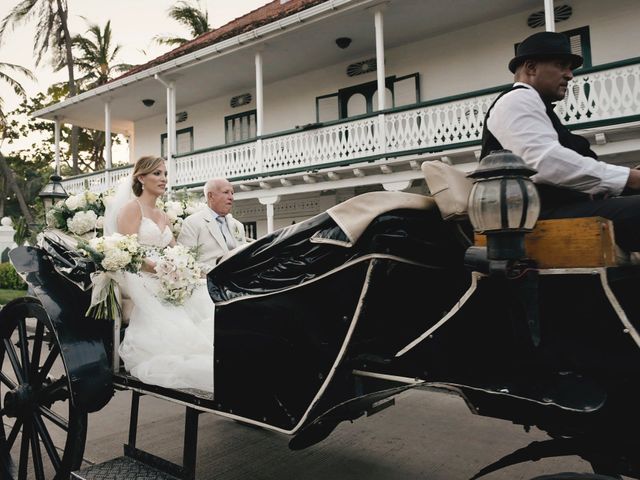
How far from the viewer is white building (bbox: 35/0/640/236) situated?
32.0 ft

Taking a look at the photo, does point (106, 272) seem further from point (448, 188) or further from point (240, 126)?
point (240, 126)

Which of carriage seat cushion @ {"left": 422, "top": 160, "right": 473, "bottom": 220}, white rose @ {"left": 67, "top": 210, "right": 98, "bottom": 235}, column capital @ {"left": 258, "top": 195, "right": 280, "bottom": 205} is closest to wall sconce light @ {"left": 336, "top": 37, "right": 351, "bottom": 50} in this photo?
column capital @ {"left": 258, "top": 195, "right": 280, "bottom": 205}

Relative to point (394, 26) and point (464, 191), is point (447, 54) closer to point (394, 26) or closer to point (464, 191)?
point (394, 26)

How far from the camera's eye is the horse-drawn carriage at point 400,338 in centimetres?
157

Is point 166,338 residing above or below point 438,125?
below

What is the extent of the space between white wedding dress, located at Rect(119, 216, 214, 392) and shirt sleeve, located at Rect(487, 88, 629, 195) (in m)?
1.99

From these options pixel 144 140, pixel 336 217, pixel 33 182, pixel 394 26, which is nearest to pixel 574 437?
pixel 336 217

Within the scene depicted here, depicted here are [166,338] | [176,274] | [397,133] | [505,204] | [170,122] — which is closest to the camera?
[505,204]

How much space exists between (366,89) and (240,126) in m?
4.72

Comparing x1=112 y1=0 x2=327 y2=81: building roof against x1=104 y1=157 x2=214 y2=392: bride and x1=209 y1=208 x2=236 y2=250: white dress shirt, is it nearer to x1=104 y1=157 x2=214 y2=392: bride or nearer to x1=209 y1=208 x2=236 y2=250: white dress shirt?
x1=209 y1=208 x2=236 y2=250: white dress shirt

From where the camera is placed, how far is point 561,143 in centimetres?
207

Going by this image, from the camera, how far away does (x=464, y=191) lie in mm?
1871

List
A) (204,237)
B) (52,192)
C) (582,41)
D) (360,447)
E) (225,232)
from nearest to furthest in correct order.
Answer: (360,447), (204,237), (225,232), (52,192), (582,41)

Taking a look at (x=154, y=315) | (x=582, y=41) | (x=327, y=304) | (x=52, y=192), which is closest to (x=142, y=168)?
(x=154, y=315)
